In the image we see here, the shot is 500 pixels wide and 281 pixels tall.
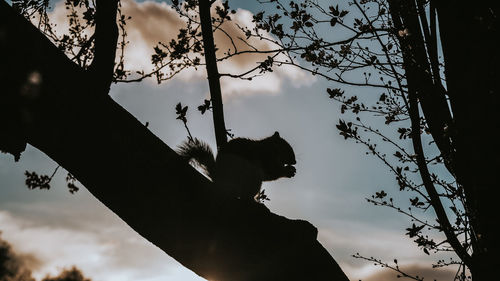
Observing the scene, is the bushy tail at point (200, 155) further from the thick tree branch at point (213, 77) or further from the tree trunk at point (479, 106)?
the tree trunk at point (479, 106)

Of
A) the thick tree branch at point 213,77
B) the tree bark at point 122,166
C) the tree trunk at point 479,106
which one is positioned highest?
the thick tree branch at point 213,77

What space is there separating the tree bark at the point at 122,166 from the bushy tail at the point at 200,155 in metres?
2.85

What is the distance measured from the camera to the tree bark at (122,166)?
1936 mm

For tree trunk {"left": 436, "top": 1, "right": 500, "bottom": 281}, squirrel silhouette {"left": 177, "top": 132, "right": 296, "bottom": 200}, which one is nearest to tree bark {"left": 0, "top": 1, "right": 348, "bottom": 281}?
tree trunk {"left": 436, "top": 1, "right": 500, "bottom": 281}

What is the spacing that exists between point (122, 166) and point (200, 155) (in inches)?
122

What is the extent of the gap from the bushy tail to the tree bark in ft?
9.35

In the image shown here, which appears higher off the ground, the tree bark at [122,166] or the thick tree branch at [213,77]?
the thick tree branch at [213,77]

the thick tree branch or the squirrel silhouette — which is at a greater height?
the thick tree branch

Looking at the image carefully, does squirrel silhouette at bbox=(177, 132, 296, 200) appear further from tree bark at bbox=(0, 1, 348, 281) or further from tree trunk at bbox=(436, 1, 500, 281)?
tree trunk at bbox=(436, 1, 500, 281)

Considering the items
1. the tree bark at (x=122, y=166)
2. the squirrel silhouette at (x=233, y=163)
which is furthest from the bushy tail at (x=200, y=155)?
the tree bark at (x=122, y=166)

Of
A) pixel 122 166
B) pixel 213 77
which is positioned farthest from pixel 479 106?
pixel 213 77

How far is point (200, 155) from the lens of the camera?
5082 mm

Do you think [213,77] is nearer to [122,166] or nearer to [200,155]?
[200,155]

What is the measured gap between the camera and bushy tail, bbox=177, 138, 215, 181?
5016 mm
